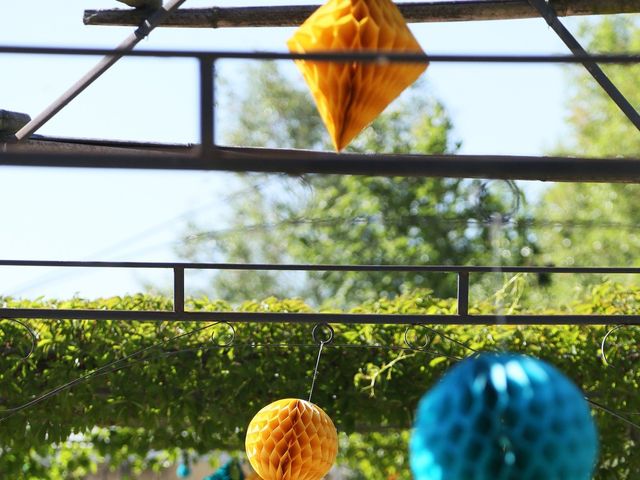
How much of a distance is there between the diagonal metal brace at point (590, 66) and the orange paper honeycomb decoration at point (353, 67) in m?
0.40

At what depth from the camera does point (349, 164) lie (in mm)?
1664

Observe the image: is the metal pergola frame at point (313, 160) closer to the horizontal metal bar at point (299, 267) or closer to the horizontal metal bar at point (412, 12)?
the horizontal metal bar at point (299, 267)

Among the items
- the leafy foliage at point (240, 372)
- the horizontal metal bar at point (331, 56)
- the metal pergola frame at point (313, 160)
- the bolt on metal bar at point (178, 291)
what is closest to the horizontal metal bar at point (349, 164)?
the metal pergola frame at point (313, 160)

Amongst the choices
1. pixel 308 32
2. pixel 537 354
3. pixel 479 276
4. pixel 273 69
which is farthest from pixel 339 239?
pixel 308 32

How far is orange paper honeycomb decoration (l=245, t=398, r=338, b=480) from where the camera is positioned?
2.70 m

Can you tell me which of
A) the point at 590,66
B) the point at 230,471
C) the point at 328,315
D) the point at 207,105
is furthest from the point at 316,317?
the point at 230,471

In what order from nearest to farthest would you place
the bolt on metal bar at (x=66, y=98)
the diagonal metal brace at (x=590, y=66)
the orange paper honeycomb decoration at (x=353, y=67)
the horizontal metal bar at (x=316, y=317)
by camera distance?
the orange paper honeycomb decoration at (x=353, y=67)
the diagonal metal brace at (x=590, y=66)
the bolt on metal bar at (x=66, y=98)
the horizontal metal bar at (x=316, y=317)

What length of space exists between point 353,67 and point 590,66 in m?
0.68

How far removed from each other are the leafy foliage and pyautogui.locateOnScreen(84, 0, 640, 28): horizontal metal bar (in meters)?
1.24

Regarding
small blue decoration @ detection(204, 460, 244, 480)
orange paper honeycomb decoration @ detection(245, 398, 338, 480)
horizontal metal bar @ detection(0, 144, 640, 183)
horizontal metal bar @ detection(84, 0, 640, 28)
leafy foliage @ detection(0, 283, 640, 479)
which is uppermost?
horizontal metal bar @ detection(84, 0, 640, 28)

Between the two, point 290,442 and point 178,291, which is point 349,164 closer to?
point 290,442

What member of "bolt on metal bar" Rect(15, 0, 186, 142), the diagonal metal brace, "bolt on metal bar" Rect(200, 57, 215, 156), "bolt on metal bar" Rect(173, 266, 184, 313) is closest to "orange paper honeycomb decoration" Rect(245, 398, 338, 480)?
"bolt on metal bar" Rect(173, 266, 184, 313)

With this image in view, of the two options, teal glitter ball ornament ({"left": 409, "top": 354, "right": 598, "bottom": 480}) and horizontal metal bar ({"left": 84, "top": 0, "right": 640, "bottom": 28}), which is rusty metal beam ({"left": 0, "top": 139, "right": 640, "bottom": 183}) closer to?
teal glitter ball ornament ({"left": 409, "top": 354, "right": 598, "bottom": 480})

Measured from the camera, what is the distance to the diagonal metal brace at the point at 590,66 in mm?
2412
